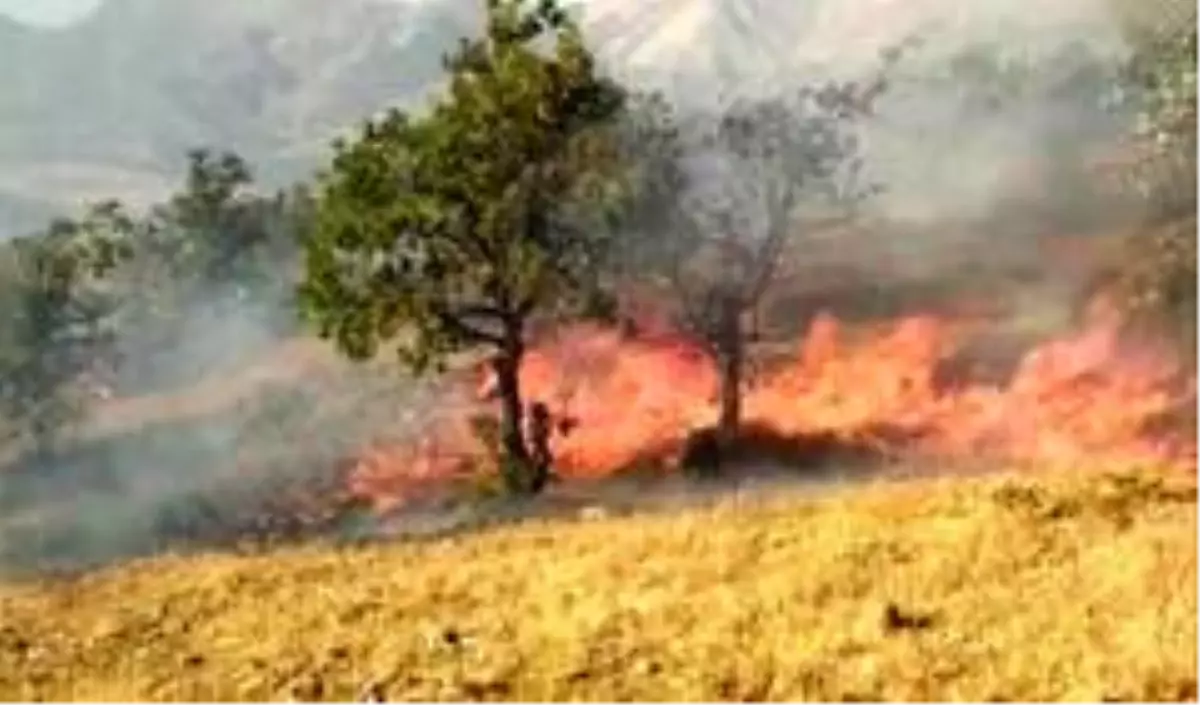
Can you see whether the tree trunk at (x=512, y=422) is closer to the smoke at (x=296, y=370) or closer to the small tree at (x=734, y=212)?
the smoke at (x=296, y=370)

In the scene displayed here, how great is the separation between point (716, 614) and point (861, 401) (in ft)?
221

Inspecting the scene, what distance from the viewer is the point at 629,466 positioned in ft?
290

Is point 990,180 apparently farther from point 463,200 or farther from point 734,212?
point 463,200

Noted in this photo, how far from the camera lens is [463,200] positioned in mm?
55438

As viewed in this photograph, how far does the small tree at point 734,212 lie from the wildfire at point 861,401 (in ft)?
25.3

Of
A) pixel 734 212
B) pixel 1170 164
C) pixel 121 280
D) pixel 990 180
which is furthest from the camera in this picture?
pixel 990 180

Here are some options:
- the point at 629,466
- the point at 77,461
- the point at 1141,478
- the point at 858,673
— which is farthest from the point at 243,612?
the point at 77,461

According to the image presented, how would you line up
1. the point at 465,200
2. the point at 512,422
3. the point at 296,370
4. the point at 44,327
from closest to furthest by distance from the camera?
1. the point at 465,200
2. the point at 512,422
3. the point at 44,327
4. the point at 296,370

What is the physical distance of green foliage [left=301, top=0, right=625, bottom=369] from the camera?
5494 centimetres

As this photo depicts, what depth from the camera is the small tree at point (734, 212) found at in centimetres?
7881

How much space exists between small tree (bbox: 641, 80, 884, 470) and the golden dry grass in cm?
4212

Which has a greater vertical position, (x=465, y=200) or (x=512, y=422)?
(x=465, y=200)

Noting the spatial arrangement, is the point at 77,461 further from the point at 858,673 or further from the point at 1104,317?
the point at 858,673

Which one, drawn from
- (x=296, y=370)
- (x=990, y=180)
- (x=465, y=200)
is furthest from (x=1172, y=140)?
(x=990, y=180)
